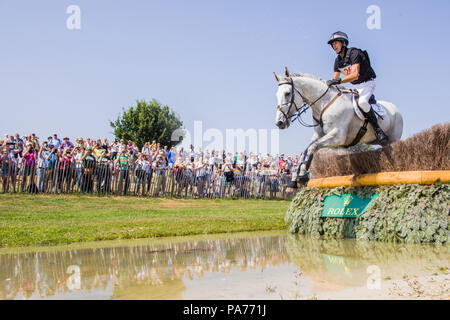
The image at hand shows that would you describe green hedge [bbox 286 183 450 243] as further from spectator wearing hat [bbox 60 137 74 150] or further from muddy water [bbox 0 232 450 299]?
spectator wearing hat [bbox 60 137 74 150]

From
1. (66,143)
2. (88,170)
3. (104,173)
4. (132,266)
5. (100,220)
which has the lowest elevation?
(100,220)

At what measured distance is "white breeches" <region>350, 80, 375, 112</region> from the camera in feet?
29.2

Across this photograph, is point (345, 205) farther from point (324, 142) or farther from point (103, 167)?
point (103, 167)

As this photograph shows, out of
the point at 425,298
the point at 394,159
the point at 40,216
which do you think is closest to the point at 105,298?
the point at 425,298

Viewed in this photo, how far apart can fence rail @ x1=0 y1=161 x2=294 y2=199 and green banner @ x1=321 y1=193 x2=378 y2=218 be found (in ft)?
45.0

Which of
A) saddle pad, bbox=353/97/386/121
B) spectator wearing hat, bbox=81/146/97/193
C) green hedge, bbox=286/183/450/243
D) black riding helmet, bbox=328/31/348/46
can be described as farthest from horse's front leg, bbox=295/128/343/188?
spectator wearing hat, bbox=81/146/97/193

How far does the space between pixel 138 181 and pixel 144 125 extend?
4122 cm

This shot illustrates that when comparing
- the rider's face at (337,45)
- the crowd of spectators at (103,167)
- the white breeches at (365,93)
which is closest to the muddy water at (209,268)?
the white breeches at (365,93)

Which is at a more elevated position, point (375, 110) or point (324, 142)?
point (375, 110)

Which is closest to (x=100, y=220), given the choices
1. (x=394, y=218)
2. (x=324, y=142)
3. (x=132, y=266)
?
(x=324, y=142)

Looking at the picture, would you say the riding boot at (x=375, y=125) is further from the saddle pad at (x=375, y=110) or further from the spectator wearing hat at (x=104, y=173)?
the spectator wearing hat at (x=104, y=173)

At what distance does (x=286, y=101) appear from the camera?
875 cm
